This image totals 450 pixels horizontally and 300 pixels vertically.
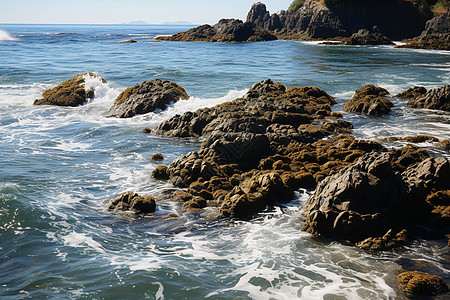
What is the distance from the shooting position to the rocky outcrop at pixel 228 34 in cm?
9944

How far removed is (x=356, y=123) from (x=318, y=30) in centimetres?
8204

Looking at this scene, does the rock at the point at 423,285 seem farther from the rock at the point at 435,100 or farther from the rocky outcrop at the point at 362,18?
the rocky outcrop at the point at 362,18

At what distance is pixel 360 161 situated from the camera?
1231 cm

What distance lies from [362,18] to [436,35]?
80.2 feet

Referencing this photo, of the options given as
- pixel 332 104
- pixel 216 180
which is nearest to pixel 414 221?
pixel 216 180

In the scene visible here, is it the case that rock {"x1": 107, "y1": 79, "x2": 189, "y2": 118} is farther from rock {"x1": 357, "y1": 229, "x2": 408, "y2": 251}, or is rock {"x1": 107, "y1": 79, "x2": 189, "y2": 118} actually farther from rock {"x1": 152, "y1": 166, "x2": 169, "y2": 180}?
rock {"x1": 357, "y1": 229, "x2": 408, "y2": 251}

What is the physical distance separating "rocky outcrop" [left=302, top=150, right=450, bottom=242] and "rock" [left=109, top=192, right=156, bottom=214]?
4.72m

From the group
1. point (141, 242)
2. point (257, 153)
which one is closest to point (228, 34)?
point (257, 153)

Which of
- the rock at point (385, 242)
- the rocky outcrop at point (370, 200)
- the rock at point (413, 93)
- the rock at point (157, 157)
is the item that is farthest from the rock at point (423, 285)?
the rock at point (413, 93)

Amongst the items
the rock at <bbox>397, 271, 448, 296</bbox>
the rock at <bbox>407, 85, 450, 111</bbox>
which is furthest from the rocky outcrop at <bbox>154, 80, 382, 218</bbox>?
the rock at <bbox>407, 85, 450, 111</bbox>

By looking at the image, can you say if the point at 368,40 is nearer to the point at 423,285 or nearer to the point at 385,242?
the point at 385,242

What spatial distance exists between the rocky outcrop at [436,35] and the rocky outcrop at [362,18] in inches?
466

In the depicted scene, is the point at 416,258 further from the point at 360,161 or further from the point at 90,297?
the point at 90,297

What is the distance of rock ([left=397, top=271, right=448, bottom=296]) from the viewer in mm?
8016
